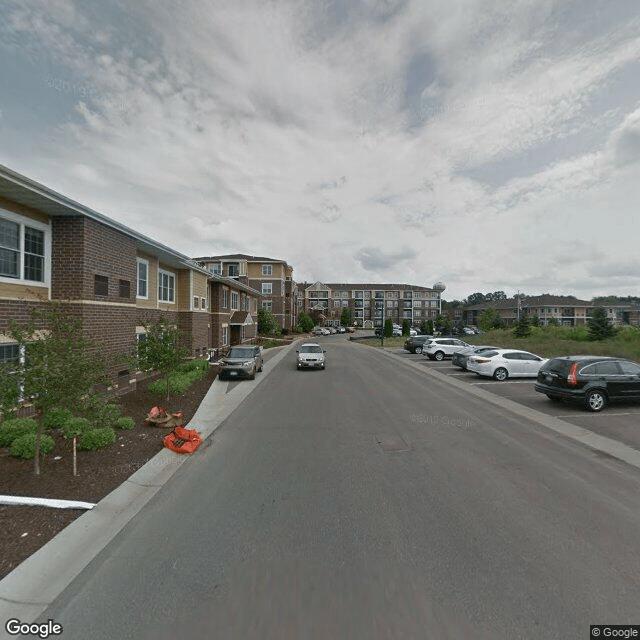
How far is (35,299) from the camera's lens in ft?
30.5

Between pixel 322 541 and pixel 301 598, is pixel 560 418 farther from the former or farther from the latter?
pixel 301 598

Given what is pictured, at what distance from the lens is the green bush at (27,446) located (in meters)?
6.13

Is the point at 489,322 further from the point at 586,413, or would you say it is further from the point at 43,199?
the point at 43,199

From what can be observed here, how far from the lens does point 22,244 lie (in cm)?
901

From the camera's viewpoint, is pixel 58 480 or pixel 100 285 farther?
pixel 100 285

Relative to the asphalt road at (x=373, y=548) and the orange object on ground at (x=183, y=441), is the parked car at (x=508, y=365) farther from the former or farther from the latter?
the orange object on ground at (x=183, y=441)

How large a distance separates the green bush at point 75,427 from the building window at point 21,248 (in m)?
4.19

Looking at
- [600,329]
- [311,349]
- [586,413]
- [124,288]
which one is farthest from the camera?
[600,329]

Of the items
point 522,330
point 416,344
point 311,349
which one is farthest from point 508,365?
point 522,330

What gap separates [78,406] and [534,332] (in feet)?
141

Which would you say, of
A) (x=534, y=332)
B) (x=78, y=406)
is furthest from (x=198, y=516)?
(x=534, y=332)

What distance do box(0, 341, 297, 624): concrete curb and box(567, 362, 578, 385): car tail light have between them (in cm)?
1057

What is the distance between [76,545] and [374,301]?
103m

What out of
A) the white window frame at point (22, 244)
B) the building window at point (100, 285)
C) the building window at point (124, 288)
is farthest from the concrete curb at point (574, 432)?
the white window frame at point (22, 244)
